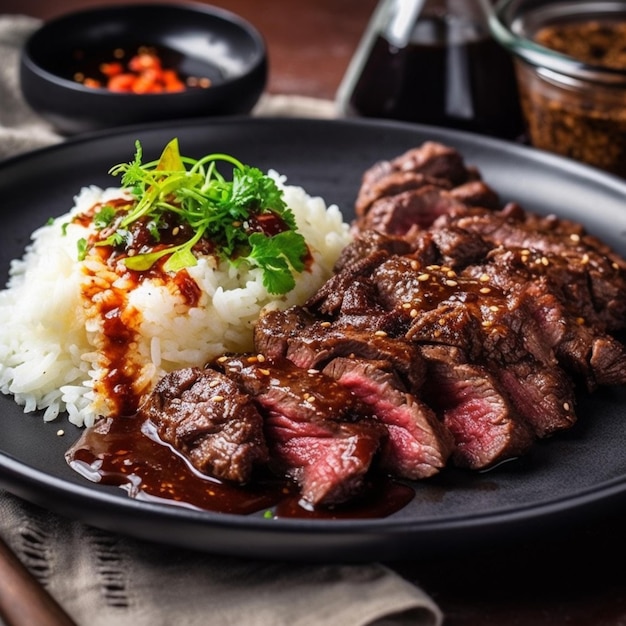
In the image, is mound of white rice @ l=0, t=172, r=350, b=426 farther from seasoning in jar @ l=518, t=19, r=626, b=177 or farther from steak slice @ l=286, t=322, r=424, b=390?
seasoning in jar @ l=518, t=19, r=626, b=177

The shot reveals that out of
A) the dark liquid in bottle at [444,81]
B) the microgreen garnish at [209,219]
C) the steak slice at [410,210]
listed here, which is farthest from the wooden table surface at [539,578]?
the dark liquid in bottle at [444,81]

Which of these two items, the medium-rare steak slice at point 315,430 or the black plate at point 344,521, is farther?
the medium-rare steak slice at point 315,430

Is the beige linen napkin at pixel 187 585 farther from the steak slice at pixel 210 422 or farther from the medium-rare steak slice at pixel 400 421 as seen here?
the medium-rare steak slice at pixel 400 421

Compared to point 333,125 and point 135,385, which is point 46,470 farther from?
point 333,125

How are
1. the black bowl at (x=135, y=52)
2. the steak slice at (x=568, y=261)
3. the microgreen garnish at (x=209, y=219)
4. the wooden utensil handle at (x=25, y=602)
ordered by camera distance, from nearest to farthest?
the wooden utensil handle at (x=25, y=602) → the microgreen garnish at (x=209, y=219) → the steak slice at (x=568, y=261) → the black bowl at (x=135, y=52)

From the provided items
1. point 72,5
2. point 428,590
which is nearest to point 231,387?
point 428,590

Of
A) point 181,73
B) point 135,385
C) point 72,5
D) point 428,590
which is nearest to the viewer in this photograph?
point 428,590
